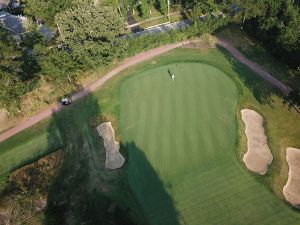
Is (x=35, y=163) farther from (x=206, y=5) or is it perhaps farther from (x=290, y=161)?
(x=206, y=5)

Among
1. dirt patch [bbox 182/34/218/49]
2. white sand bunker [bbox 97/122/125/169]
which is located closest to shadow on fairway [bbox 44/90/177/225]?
white sand bunker [bbox 97/122/125/169]

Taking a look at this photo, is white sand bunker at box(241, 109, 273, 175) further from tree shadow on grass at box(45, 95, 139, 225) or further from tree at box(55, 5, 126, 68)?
tree at box(55, 5, 126, 68)

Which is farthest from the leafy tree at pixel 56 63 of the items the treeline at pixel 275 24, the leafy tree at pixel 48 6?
the treeline at pixel 275 24

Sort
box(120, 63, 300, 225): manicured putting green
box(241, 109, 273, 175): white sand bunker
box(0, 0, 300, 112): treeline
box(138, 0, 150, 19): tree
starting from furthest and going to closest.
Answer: box(138, 0, 150, 19): tree < box(0, 0, 300, 112): treeline < box(241, 109, 273, 175): white sand bunker < box(120, 63, 300, 225): manicured putting green

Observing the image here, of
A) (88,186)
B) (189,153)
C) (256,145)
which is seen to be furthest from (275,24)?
(88,186)

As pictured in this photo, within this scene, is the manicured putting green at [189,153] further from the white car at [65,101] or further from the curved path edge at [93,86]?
the white car at [65,101]

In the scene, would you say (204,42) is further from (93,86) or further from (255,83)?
(93,86)
